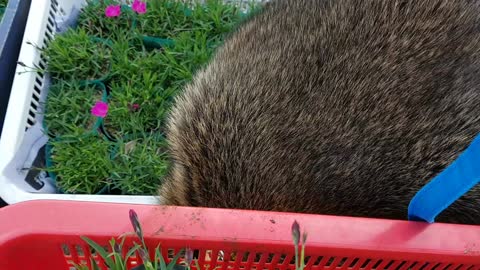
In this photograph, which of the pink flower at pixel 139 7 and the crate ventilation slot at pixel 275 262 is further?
the pink flower at pixel 139 7

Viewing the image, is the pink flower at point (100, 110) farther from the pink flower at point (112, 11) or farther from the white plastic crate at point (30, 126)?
the pink flower at point (112, 11)

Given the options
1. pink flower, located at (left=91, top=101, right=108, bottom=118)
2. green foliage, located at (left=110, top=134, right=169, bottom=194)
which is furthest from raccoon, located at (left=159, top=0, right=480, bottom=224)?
pink flower, located at (left=91, top=101, right=108, bottom=118)

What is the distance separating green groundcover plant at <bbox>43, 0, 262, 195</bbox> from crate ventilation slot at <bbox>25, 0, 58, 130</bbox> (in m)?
0.02

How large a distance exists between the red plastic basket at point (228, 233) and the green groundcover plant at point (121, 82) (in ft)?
2.14

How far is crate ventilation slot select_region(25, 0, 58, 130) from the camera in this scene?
4.97 ft

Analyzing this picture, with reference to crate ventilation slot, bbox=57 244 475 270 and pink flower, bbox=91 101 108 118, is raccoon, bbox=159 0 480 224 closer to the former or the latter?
crate ventilation slot, bbox=57 244 475 270

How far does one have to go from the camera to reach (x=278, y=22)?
1175 mm

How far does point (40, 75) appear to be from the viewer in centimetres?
157

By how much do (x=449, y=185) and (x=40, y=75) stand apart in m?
1.23

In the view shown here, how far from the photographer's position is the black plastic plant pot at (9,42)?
5.05 feet

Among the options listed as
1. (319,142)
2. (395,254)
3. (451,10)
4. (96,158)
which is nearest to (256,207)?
(319,142)

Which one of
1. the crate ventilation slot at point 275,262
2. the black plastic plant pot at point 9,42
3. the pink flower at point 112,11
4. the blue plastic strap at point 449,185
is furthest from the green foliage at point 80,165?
the blue plastic strap at point 449,185

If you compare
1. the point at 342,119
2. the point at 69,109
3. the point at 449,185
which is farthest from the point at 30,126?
the point at 449,185

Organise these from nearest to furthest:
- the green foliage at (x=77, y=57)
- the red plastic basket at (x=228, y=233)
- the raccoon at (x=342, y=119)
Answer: the red plastic basket at (x=228, y=233) < the raccoon at (x=342, y=119) < the green foliage at (x=77, y=57)
